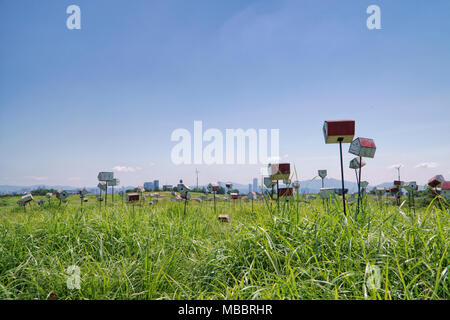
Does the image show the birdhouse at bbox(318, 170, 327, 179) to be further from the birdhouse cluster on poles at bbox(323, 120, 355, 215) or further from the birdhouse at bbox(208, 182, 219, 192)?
the birdhouse at bbox(208, 182, 219, 192)

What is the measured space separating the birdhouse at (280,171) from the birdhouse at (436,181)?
3.62 metres

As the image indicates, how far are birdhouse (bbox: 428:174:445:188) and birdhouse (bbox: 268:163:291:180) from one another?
142 inches

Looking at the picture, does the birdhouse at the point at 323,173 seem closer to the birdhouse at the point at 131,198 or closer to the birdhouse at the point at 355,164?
the birdhouse at the point at 355,164

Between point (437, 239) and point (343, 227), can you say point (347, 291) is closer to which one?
point (343, 227)

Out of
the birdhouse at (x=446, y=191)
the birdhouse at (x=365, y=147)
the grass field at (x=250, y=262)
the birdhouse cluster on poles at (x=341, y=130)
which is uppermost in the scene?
the birdhouse cluster on poles at (x=341, y=130)

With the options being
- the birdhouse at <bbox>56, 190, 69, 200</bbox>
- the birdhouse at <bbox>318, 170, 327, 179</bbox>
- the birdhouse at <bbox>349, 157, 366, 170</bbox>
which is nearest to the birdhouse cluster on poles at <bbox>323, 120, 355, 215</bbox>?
the birdhouse at <bbox>349, 157, 366, 170</bbox>

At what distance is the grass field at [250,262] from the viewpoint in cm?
208

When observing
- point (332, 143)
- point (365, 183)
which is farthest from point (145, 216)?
point (365, 183)

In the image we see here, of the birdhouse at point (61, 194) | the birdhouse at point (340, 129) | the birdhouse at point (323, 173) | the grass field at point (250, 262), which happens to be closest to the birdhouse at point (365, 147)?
the birdhouse at point (340, 129)

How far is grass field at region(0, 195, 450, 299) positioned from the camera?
208cm

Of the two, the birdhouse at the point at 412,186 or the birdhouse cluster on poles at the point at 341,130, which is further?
the birdhouse at the point at 412,186

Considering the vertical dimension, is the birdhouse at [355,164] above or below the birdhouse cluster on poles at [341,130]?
below

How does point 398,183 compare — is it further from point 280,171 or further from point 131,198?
point 131,198
